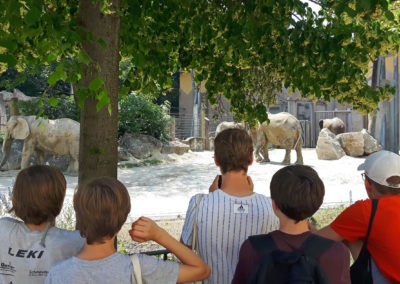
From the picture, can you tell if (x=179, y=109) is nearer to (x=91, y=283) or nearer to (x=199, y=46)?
(x=199, y=46)

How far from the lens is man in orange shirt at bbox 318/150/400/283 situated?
2176 mm

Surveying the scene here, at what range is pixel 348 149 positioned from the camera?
1906cm

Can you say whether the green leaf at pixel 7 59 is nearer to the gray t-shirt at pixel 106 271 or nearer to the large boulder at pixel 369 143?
the gray t-shirt at pixel 106 271

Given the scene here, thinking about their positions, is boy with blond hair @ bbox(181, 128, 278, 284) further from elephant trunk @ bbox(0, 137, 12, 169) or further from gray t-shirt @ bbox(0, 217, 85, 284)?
elephant trunk @ bbox(0, 137, 12, 169)

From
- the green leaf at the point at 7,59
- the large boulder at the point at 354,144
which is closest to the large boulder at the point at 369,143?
the large boulder at the point at 354,144

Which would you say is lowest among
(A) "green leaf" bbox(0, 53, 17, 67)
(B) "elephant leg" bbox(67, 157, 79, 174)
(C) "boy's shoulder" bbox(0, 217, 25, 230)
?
(B) "elephant leg" bbox(67, 157, 79, 174)

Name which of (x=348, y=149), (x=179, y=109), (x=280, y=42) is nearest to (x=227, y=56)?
(x=280, y=42)

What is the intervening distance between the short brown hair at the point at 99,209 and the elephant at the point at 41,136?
13605mm

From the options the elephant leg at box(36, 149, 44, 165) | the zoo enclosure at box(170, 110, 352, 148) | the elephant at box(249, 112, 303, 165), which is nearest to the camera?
the elephant leg at box(36, 149, 44, 165)

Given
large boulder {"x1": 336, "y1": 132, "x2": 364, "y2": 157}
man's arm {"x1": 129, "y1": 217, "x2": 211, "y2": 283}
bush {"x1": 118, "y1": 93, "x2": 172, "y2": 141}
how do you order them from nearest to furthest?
man's arm {"x1": 129, "y1": 217, "x2": 211, "y2": 283} → large boulder {"x1": 336, "y1": 132, "x2": 364, "y2": 157} → bush {"x1": 118, "y1": 93, "x2": 172, "y2": 141}

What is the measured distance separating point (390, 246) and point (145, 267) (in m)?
1.07

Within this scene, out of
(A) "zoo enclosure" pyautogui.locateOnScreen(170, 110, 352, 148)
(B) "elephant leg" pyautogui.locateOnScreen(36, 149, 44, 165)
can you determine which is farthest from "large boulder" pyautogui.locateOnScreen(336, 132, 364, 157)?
(B) "elephant leg" pyautogui.locateOnScreen(36, 149, 44, 165)

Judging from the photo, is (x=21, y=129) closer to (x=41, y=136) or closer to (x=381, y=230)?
(x=41, y=136)

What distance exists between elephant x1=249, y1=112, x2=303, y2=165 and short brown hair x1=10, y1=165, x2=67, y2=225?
15.5 metres
